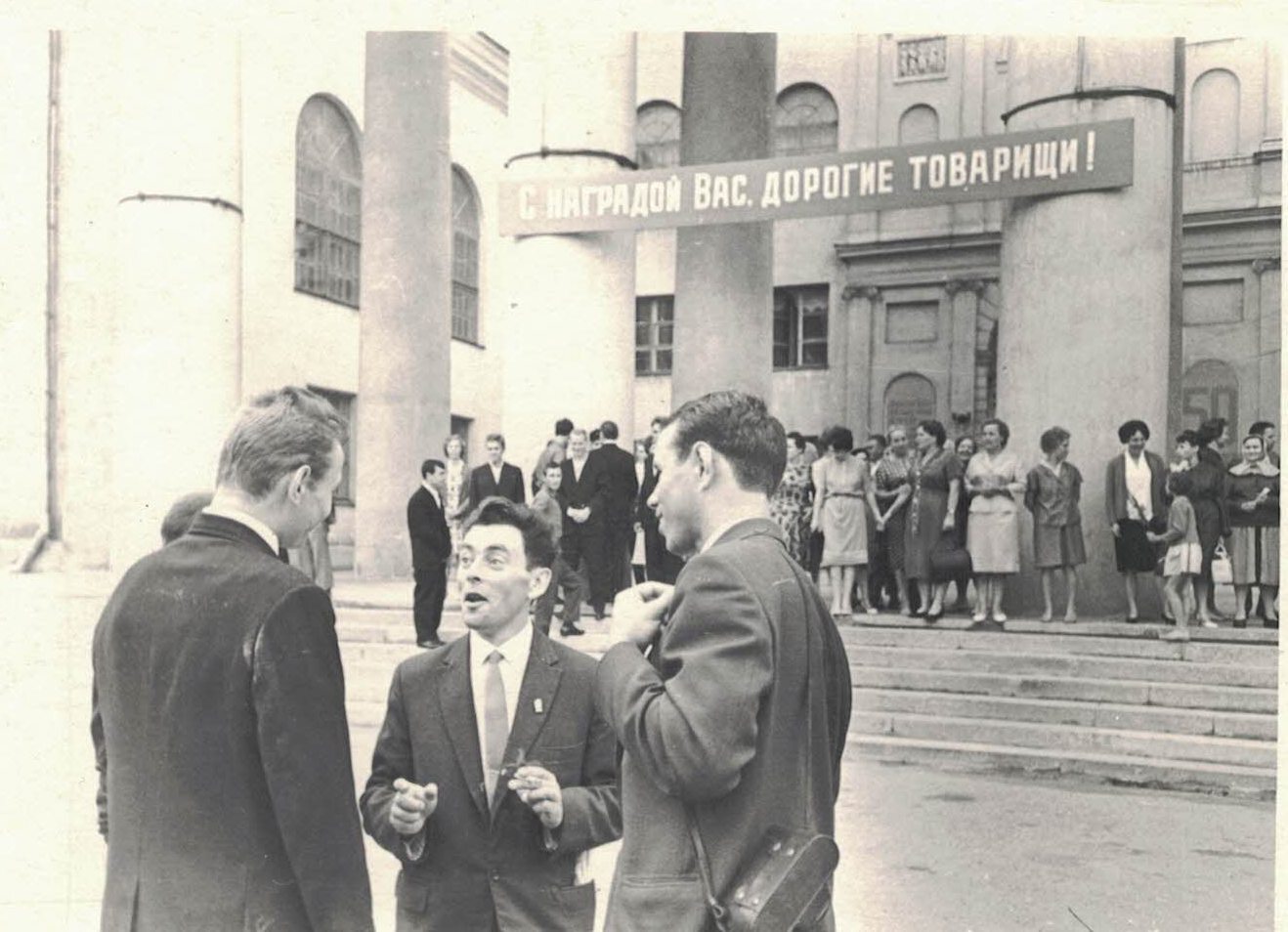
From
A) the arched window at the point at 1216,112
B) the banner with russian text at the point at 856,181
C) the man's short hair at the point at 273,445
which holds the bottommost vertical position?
the man's short hair at the point at 273,445

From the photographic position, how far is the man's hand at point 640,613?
2.46 m

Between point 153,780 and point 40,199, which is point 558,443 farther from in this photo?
point 153,780

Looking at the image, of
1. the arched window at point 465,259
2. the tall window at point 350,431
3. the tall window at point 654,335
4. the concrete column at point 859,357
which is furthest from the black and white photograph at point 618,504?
the tall window at point 654,335

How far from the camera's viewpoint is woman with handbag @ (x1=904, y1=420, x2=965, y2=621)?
1084 cm

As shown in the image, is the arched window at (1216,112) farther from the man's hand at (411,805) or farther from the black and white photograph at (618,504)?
the man's hand at (411,805)

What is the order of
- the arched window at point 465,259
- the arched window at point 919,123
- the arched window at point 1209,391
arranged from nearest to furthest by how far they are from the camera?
the arched window at point 1209,391
the arched window at point 919,123
the arched window at point 465,259

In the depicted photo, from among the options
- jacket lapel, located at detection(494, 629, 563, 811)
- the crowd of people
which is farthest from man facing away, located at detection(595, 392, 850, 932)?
the crowd of people

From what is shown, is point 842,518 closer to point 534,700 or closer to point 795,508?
point 795,508

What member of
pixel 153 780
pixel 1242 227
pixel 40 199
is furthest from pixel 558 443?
pixel 1242 227

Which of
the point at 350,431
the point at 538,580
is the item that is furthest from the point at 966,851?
the point at 350,431

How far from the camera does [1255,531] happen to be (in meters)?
9.88

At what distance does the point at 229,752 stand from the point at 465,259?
26.1 m

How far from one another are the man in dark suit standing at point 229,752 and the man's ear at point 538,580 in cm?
91

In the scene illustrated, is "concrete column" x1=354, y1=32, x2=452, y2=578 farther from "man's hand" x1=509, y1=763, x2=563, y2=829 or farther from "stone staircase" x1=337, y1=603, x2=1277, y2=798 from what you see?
"man's hand" x1=509, y1=763, x2=563, y2=829
